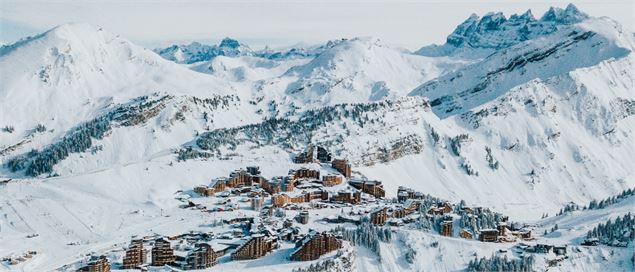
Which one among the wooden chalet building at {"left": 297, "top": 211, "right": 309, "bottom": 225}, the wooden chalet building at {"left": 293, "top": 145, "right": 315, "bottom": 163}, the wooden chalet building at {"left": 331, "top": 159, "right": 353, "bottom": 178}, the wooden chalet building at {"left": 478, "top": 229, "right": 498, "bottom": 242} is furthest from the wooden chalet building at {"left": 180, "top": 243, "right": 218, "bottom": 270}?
the wooden chalet building at {"left": 293, "top": 145, "right": 315, "bottom": 163}

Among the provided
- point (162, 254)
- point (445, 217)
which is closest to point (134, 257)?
point (162, 254)

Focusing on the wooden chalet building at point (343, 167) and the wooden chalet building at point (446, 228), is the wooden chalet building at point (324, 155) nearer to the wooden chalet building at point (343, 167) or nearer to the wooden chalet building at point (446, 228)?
the wooden chalet building at point (343, 167)

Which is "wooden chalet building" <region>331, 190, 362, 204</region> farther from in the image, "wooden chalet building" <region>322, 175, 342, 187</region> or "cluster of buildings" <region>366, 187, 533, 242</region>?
"wooden chalet building" <region>322, 175, 342, 187</region>

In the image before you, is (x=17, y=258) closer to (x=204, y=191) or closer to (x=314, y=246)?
(x=314, y=246)

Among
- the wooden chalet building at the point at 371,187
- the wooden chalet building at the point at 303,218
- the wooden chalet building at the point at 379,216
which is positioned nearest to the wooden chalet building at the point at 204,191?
the wooden chalet building at the point at 303,218

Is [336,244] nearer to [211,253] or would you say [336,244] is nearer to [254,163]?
[211,253]

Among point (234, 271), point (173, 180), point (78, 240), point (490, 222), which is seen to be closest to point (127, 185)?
point (173, 180)

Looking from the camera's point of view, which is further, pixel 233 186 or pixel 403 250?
pixel 233 186
